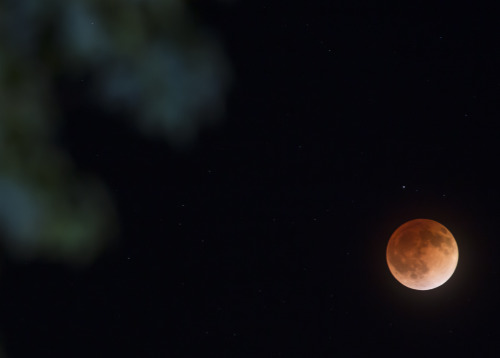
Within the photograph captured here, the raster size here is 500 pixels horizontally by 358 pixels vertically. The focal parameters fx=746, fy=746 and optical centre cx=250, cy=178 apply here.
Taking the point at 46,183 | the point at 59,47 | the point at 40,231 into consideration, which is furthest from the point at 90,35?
the point at 40,231

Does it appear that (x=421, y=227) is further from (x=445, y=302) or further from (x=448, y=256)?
(x=445, y=302)

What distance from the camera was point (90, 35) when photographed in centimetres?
183

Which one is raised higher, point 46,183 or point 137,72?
point 137,72

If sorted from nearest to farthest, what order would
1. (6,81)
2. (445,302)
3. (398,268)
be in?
(6,81), (398,268), (445,302)

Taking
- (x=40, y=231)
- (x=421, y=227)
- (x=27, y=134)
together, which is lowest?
(x=40, y=231)

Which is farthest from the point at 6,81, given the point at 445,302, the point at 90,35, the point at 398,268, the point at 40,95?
the point at 445,302

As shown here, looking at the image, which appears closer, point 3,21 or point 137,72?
point 3,21

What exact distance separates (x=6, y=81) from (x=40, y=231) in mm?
361

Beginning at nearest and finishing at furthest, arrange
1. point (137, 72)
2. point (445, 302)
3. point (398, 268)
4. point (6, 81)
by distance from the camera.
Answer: point (6, 81) < point (137, 72) < point (398, 268) < point (445, 302)

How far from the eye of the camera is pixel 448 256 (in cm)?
314

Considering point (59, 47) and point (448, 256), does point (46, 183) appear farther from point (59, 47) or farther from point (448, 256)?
point (448, 256)

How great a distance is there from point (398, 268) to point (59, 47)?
179cm

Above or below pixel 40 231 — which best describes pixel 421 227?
above

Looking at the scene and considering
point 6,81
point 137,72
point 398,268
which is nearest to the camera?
point 6,81
